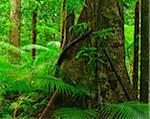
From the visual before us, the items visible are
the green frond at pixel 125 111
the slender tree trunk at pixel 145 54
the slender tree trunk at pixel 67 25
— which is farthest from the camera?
the slender tree trunk at pixel 67 25

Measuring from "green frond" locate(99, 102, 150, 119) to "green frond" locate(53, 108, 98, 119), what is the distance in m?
0.11

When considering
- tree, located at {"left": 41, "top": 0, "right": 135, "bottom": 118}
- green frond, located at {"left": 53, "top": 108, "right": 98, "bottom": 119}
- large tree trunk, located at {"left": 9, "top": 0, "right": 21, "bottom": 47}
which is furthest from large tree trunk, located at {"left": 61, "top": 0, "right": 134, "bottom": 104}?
large tree trunk, located at {"left": 9, "top": 0, "right": 21, "bottom": 47}

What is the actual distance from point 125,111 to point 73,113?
0.44m

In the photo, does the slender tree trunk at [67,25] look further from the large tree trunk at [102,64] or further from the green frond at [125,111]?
the green frond at [125,111]

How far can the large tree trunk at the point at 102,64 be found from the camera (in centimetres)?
314

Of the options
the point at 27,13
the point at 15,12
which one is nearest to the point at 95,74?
the point at 15,12

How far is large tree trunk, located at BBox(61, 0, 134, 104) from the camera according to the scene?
10.3ft

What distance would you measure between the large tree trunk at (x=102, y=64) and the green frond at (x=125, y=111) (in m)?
0.23

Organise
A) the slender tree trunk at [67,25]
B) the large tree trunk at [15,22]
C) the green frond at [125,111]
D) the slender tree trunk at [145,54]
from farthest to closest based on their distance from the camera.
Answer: the large tree trunk at [15,22]
the slender tree trunk at [67,25]
the slender tree trunk at [145,54]
the green frond at [125,111]

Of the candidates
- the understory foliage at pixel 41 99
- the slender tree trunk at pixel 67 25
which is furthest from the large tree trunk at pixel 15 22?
the slender tree trunk at pixel 67 25

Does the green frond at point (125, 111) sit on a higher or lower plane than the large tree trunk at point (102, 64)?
lower

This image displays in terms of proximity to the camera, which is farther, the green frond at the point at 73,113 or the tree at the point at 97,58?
the tree at the point at 97,58

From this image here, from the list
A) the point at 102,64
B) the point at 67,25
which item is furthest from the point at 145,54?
the point at 67,25

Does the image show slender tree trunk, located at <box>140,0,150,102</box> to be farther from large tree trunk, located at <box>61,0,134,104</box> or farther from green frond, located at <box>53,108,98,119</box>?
green frond, located at <box>53,108,98,119</box>
